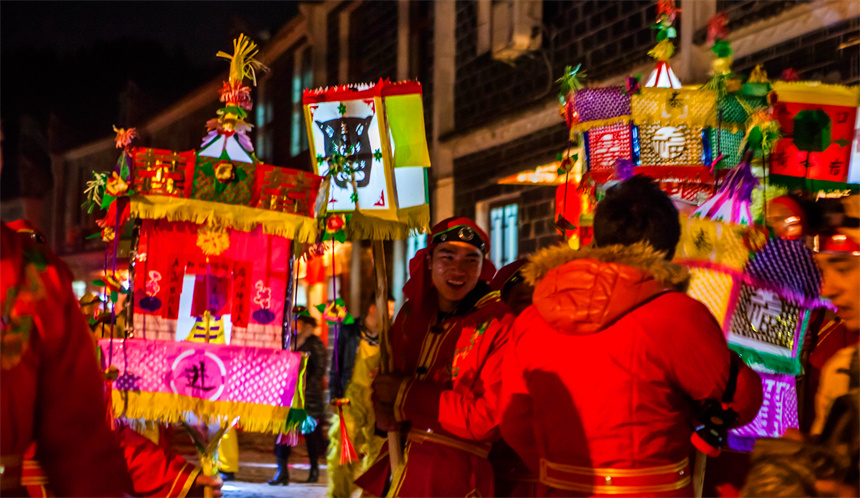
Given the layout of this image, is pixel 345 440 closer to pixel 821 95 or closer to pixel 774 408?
pixel 774 408

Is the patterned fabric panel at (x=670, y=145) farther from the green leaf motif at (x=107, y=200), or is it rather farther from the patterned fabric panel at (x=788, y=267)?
the green leaf motif at (x=107, y=200)

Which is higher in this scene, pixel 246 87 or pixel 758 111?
pixel 246 87

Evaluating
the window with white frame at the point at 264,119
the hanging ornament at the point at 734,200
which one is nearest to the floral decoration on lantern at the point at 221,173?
the hanging ornament at the point at 734,200

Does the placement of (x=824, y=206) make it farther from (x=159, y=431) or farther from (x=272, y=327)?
(x=159, y=431)

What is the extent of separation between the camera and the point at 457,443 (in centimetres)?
362

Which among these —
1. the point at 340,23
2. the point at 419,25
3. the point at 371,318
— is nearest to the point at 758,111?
the point at 371,318

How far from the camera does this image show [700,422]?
103 inches

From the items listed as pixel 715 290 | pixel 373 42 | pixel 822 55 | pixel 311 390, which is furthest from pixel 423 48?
pixel 715 290

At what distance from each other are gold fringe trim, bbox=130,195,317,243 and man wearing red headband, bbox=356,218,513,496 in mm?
736

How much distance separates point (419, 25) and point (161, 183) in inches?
411

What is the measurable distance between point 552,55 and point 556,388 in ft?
29.0

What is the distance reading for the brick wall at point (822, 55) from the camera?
6.66 meters

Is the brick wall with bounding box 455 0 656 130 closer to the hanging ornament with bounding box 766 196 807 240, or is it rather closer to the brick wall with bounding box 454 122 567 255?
the brick wall with bounding box 454 122 567 255

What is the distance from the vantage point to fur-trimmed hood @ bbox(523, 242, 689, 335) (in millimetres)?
2562
